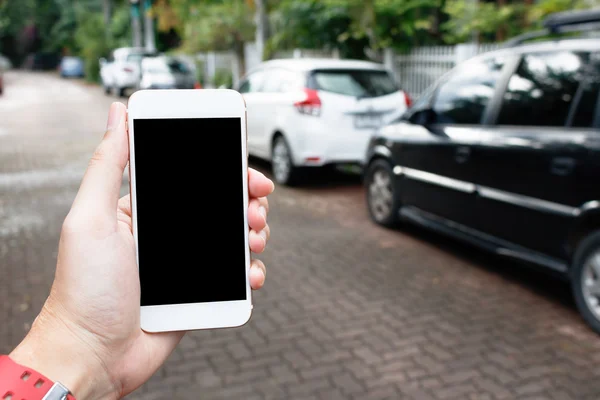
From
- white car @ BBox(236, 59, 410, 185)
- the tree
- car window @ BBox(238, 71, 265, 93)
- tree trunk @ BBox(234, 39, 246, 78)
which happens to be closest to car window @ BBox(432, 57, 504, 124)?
white car @ BBox(236, 59, 410, 185)

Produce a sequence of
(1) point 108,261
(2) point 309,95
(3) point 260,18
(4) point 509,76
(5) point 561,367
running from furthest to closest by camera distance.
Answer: (3) point 260,18, (2) point 309,95, (4) point 509,76, (5) point 561,367, (1) point 108,261

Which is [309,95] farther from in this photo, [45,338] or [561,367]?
[45,338]

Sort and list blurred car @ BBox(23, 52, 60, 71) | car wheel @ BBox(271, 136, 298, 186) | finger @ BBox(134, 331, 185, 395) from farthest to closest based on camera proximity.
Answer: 1. blurred car @ BBox(23, 52, 60, 71)
2. car wheel @ BBox(271, 136, 298, 186)
3. finger @ BBox(134, 331, 185, 395)

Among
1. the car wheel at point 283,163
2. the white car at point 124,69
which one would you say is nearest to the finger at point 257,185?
the car wheel at point 283,163

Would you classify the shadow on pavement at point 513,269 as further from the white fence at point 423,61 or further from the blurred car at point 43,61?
the blurred car at point 43,61

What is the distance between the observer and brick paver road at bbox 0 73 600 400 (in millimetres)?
3742

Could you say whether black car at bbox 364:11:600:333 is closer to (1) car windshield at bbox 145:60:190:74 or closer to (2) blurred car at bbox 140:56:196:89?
(2) blurred car at bbox 140:56:196:89

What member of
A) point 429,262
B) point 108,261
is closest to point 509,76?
point 429,262

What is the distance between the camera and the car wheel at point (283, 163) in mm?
9172

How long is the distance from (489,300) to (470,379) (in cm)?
130

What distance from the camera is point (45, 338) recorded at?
166cm

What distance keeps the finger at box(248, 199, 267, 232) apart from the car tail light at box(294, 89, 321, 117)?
6.76m

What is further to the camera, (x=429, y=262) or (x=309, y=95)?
(x=309, y=95)

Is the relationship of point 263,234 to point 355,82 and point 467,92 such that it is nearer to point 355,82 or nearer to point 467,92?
point 467,92
